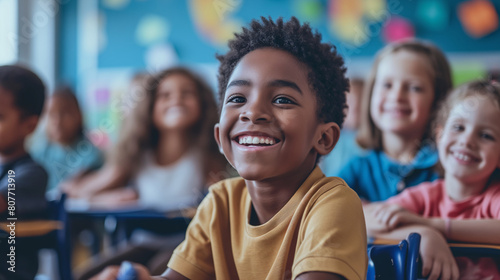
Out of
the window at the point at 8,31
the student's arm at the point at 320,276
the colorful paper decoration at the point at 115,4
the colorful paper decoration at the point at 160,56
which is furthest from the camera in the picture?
the colorful paper decoration at the point at 115,4

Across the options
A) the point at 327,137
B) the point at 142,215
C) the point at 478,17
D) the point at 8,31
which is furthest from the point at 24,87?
the point at 478,17

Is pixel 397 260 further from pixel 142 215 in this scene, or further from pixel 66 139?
pixel 66 139

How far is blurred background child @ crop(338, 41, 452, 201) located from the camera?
1639 mm

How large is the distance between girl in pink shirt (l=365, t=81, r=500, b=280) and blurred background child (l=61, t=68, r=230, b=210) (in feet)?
3.79

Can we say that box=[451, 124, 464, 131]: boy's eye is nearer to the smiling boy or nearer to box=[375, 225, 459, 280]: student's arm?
box=[375, 225, 459, 280]: student's arm

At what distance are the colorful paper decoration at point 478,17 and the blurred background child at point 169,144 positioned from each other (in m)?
2.49

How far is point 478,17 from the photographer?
3959 millimetres

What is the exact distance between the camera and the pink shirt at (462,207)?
117cm

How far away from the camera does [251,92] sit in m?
0.88

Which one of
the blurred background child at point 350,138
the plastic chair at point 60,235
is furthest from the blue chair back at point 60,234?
the blurred background child at point 350,138

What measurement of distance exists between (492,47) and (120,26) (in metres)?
3.18

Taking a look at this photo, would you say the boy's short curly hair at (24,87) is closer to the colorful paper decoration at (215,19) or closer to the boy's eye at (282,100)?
the boy's eye at (282,100)

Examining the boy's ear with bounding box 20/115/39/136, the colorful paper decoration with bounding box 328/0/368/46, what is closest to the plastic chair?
the boy's ear with bounding box 20/115/39/136

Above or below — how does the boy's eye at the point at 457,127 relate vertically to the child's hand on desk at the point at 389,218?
above
